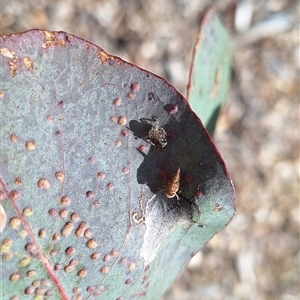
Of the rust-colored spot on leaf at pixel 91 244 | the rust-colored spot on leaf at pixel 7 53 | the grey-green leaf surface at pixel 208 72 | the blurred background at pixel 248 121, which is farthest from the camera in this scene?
the blurred background at pixel 248 121

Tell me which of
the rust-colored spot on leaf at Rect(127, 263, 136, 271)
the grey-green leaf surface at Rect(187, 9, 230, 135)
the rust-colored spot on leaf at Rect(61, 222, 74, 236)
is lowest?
the rust-colored spot on leaf at Rect(61, 222, 74, 236)

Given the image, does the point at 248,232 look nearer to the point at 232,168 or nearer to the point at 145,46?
the point at 232,168

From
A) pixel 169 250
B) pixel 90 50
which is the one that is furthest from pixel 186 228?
pixel 90 50

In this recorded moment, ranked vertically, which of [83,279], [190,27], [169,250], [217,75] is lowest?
[83,279]

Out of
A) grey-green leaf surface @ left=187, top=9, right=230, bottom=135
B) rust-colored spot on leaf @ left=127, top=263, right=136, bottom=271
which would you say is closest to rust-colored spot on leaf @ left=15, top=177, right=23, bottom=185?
rust-colored spot on leaf @ left=127, top=263, right=136, bottom=271

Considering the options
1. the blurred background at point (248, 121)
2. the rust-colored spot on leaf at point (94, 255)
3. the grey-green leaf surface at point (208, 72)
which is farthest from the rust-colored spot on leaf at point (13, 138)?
the blurred background at point (248, 121)

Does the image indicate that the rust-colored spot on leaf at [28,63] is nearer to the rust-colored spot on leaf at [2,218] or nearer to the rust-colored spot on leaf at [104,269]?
the rust-colored spot on leaf at [2,218]

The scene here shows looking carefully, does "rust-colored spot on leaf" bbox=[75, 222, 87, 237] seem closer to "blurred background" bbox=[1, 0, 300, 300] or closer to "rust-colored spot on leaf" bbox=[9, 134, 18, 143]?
"rust-colored spot on leaf" bbox=[9, 134, 18, 143]
